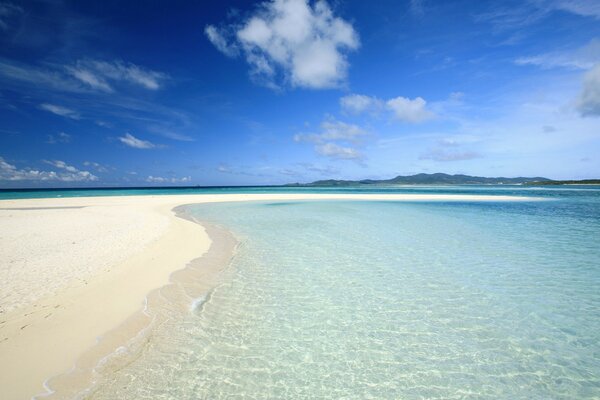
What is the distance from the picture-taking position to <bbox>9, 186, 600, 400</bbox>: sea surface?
386cm

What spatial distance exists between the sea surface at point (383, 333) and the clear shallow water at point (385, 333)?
23 mm

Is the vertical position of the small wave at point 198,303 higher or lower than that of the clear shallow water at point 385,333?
higher

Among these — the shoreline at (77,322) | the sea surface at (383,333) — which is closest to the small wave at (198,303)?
the sea surface at (383,333)

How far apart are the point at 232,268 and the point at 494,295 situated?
720 centimetres

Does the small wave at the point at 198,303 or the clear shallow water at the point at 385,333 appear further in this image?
the small wave at the point at 198,303

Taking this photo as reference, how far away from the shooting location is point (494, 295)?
6844 mm

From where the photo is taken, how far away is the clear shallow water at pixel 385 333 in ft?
12.7

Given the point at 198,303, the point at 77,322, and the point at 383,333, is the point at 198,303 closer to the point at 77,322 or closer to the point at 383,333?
the point at 77,322

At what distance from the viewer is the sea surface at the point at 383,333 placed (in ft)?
12.6

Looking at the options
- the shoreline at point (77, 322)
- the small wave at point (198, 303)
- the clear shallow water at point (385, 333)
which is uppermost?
the shoreline at point (77, 322)

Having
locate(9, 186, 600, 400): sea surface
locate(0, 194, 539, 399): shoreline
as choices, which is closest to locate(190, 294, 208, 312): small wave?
locate(9, 186, 600, 400): sea surface

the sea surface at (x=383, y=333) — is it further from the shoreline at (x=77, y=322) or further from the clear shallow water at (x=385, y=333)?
the shoreline at (x=77, y=322)

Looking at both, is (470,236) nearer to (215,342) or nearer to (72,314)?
(215,342)

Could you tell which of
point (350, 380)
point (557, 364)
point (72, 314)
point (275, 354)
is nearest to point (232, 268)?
point (72, 314)
